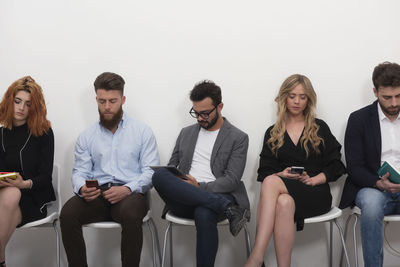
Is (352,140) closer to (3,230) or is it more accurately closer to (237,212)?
(237,212)

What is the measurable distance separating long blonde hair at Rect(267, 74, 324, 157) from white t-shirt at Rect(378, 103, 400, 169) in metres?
0.41

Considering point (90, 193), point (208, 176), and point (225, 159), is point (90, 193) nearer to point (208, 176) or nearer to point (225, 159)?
point (208, 176)

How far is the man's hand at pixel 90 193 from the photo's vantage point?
9.26 ft

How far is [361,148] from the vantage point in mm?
3033

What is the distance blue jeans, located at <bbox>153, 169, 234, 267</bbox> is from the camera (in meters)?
2.56

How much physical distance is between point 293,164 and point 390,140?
655 mm

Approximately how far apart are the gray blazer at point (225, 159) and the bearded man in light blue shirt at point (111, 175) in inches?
8.2

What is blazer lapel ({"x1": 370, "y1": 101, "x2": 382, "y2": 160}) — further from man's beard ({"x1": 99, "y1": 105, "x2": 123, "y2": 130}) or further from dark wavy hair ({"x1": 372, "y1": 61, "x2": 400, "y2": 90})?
man's beard ({"x1": 99, "y1": 105, "x2": 123, "y2": 130})

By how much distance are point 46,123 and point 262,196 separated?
1541 millimetres

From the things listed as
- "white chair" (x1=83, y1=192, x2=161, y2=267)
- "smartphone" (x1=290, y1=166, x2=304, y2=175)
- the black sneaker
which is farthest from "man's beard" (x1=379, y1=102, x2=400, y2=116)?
"white chair" (x1=83, y1=192, x2=161, y2=267)

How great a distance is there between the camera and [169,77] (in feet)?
11.2

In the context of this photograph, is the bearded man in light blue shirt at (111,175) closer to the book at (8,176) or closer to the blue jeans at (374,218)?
the book at (8,176)

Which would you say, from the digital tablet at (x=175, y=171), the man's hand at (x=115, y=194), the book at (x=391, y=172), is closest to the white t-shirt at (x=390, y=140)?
the book at (x=391, y=172)

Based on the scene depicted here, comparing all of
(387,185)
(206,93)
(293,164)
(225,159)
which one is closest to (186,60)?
(206,93)
